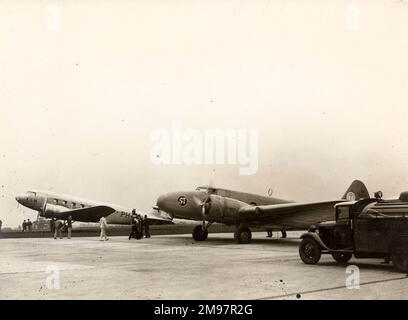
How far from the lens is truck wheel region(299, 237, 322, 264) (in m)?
14.1

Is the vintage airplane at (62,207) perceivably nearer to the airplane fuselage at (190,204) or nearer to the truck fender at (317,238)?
the airplane fuselage at (190,204)

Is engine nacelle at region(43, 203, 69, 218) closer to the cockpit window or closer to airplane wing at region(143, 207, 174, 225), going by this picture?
airplane wing at region(143, 207, 174, 225)

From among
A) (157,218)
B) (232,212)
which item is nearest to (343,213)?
(232,212)

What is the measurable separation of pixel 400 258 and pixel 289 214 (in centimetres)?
1326

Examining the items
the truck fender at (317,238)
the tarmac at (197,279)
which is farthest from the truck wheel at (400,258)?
the truck fender at (317,238)

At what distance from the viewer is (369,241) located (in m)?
12.8

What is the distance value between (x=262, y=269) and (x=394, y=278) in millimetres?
3370

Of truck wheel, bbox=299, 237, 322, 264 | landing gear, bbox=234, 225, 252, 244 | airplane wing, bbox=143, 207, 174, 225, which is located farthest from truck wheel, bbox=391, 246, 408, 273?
airplane wing, bbox=143, 207, 174, 225

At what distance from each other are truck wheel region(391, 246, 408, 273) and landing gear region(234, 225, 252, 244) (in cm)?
1349

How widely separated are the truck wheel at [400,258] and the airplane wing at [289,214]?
11158 millimetres

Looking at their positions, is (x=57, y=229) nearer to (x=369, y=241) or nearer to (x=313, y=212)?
(x=313, y=212)

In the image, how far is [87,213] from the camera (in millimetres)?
43594

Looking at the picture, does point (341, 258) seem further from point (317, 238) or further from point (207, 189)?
point (207, 189)
